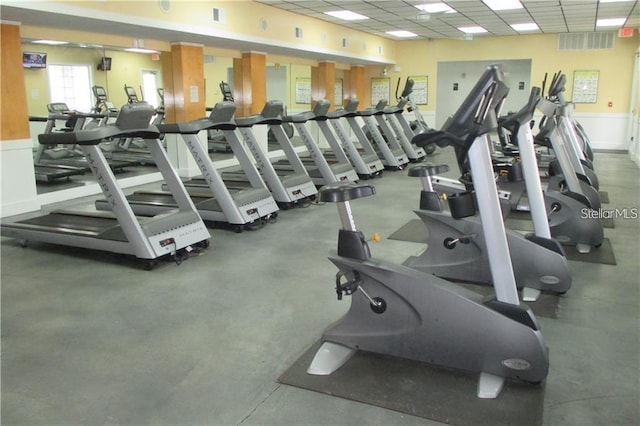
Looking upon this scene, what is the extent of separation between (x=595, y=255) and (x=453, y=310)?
9.14 ft

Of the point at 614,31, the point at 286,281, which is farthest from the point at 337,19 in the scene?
the point at 286,281

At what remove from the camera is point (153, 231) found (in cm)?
425

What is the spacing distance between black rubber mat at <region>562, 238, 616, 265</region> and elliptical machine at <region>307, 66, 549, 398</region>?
→ 7.93 ft

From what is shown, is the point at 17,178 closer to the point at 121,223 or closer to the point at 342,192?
the point at 121,223

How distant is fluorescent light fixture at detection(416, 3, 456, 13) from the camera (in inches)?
367

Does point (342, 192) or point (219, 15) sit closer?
point (342, 192)

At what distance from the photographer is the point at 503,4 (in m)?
9.39

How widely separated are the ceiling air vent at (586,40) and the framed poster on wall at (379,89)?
483 cm

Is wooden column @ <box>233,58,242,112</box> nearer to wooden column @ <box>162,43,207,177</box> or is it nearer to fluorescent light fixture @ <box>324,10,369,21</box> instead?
wooden column @ <box>162,43,207,177</box>

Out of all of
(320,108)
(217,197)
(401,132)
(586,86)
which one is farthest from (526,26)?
(217,197)

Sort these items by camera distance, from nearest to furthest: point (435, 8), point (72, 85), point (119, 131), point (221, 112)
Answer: point (119, 131), point (221, 112), point (72, 85), point (435, 8)

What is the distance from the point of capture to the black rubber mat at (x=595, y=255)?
14.6 ft

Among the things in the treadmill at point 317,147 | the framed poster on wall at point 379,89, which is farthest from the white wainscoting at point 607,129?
the treadmill at point 317,147

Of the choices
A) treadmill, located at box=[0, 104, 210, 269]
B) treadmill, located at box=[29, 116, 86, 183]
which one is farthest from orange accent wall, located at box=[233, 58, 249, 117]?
treadmill, located at box=[0, 104, 210, 269]
